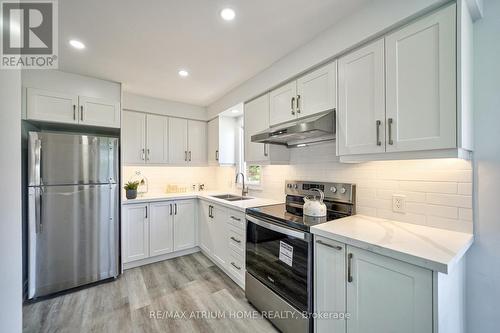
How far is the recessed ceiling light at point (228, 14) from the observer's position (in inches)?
57.8

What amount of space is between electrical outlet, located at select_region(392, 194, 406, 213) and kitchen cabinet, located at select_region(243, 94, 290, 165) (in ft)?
3.87

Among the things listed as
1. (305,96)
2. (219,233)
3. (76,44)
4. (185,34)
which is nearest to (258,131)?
(305,96)

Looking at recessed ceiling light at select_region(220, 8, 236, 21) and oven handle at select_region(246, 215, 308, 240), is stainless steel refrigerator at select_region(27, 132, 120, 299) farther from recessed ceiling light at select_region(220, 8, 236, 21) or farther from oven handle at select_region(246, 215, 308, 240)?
recessed ceiling light at select_region(220, 8, 236, 21)

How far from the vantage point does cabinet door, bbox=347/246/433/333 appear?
0.99 meters

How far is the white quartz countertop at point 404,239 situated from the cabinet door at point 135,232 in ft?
7.91

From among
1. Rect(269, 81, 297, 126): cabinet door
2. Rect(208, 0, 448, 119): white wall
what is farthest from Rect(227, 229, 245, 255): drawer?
Rect(208, 0, 448, 119): white wall

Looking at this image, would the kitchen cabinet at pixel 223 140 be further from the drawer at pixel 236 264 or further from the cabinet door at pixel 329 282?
the cabinet door at pixel 329 282

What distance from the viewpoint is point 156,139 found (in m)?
3.30

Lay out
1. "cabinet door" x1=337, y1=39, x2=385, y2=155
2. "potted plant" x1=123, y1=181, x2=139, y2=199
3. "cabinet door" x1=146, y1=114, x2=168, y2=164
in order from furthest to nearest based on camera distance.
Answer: "cabinet door" x1=146, y1=114, x2=168, y2=164, "potted plant" x1=123, y1=181, x2=139, y2=199, "cabinet door" x1=337, y1=39, x2=385, y2=155

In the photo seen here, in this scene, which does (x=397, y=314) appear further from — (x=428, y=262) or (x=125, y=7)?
(x=125, y=7)

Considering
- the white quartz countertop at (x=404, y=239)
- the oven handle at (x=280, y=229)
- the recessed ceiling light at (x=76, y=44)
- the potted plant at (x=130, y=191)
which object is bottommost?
the oven handle at (x=280, y=229)

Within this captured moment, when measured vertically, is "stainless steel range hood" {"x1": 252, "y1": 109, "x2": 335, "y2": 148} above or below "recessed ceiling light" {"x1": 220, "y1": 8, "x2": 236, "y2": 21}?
below

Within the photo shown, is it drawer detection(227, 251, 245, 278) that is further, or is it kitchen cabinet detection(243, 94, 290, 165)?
kitchen cabinet detection(243, 94, 290, 165)

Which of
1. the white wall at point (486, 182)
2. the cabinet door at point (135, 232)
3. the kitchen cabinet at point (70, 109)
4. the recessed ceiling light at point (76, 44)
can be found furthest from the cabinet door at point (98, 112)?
the white wall at point (486, 182)
